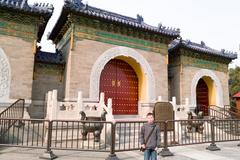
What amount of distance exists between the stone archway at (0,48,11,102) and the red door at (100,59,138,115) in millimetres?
4313

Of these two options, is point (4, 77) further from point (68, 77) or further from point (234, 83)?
point (234, 83)

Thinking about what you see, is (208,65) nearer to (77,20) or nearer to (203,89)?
(203,89)

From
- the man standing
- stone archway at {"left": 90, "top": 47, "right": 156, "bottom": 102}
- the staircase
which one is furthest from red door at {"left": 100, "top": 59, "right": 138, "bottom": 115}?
the man standing

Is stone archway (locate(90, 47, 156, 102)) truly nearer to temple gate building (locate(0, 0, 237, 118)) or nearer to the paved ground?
temple gate building (locate(0, 0, 237, 118))

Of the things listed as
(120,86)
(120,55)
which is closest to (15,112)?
(120,86)

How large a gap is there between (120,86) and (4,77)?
5.71m

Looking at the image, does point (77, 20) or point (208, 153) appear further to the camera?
point (77, 20)

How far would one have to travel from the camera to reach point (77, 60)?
9.95 meters

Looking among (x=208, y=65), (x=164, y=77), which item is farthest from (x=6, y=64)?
(x=208, y=65)

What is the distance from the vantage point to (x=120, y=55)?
11336 mm

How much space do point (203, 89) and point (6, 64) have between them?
13147mm

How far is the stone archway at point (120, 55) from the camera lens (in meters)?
10.2

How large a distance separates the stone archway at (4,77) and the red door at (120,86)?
170 inches

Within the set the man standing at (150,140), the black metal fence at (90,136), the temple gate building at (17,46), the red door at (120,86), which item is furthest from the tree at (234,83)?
the man standing at (150,140)
